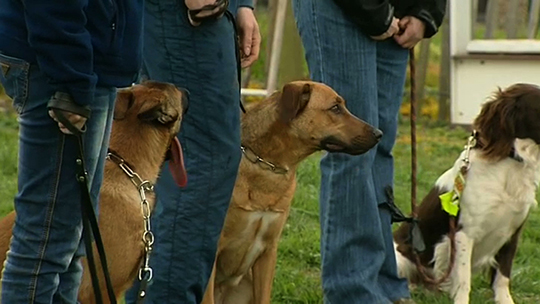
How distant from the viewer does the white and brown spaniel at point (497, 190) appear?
5.49m

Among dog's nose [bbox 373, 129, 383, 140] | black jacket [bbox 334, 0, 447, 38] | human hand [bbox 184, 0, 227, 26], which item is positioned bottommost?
dog's nose [bbox 373, 129, 383, 140]

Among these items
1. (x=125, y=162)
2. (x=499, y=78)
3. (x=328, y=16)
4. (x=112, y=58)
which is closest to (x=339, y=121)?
(x=328, y=16)

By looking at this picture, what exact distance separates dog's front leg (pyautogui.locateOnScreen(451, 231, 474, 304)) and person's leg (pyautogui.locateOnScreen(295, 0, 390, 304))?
35.8 inches

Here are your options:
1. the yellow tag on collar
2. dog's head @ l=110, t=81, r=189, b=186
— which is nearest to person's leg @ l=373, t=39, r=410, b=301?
the yellow tag on collar

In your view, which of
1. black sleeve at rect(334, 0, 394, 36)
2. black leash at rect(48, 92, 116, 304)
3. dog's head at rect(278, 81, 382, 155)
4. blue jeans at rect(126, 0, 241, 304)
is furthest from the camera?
dog's head at rect(278, 81, 382, 155)

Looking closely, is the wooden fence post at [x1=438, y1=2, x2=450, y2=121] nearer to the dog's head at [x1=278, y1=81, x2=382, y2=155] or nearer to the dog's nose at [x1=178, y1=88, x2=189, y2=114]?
the dog's head at [x1=278, y1=81, x2=382, y2=155]

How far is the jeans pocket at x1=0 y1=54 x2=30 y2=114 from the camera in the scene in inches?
112

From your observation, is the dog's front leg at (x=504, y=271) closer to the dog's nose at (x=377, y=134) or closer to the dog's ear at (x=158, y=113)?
the dog's nose at (x=377, y=134)

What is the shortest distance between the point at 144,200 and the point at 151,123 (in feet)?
0.88

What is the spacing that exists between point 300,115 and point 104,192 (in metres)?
1.36

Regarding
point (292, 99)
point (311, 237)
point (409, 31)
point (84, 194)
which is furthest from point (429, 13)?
point (84, 194)

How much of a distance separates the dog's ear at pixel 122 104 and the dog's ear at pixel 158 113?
0.18ft

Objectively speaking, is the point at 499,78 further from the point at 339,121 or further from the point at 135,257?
the point at 135,257

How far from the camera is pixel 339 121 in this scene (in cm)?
465
